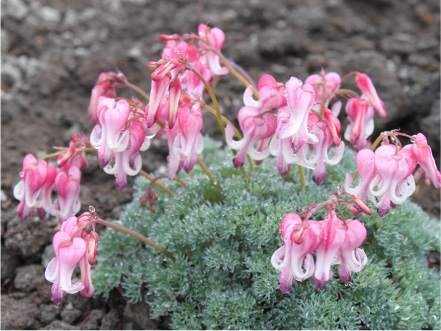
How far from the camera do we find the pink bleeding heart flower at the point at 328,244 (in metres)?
2.05

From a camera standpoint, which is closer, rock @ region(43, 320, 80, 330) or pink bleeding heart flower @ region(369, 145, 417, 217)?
pink bleeding heart flower @ region(369, 145, 417, 217)

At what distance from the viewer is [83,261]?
2.23 metres

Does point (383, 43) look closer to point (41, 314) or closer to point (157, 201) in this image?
point (157, 201)

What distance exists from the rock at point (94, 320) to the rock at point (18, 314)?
31 centimetres

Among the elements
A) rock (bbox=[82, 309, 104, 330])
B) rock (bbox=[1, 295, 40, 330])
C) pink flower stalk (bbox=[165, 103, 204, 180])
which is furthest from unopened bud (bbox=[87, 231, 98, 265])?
rock (bbox=[1, 295, 40, 330])

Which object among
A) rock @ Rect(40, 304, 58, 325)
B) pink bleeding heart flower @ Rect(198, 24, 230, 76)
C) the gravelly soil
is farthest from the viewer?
the gravelly soil

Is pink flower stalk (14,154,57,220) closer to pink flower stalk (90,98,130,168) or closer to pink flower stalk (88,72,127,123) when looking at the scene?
pink flower stalk (88,72,127,123)

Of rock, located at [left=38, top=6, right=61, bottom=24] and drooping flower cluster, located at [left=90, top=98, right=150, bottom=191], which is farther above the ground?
drooping flower cluster, located at [left=90, top=98, right=150, bottom=191]

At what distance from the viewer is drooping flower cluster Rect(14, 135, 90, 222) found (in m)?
2.72

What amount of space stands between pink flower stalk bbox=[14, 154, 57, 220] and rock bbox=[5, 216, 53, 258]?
743mm

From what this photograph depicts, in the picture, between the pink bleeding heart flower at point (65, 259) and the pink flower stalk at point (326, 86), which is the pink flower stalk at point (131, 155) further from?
the pink flower stalk at point (326, 86)

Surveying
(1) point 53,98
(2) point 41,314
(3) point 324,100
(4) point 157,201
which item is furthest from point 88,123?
(3) point 324,100

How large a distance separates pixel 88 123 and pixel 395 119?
2.63 m

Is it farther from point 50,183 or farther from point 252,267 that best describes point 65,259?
point 252,267
